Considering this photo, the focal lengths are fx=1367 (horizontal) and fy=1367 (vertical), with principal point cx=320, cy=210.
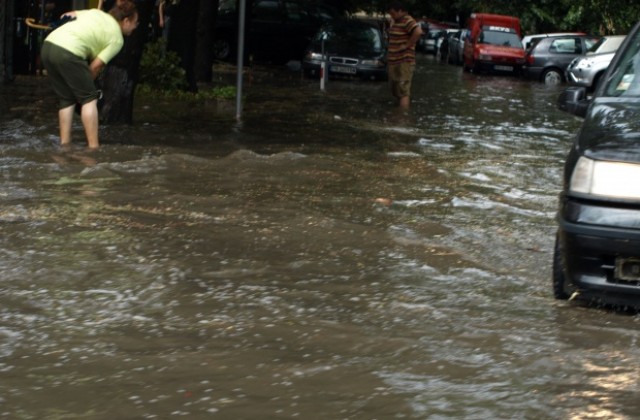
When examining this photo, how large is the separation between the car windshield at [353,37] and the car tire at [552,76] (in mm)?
7491

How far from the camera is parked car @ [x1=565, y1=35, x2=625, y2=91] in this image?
32000 mm

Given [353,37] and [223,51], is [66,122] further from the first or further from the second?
[223,51]

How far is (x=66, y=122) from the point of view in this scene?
13109 millimetres

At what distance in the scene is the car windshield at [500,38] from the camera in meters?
41.1

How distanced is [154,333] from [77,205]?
12.0ft

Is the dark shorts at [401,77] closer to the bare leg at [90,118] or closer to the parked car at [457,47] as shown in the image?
the bare leg at [90,118]

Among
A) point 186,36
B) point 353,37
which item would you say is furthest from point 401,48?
point 353,37

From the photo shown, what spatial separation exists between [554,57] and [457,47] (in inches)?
→ 322

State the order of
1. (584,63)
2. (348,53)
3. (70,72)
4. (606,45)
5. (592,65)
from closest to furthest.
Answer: (70,72) → (348,53) → (592,65) → (584,63) → (606,45)

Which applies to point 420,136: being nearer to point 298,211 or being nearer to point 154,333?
point 298,211

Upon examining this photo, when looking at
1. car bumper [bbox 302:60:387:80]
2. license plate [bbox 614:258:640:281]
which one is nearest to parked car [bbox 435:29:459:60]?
car bumper [bbox 302:60:387:80]

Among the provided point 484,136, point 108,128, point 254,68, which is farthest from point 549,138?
point 254,68

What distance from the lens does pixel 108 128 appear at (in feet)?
51.1

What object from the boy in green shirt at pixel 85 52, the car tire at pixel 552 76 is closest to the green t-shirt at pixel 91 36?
the boy in green shirt at pixel 85 52
